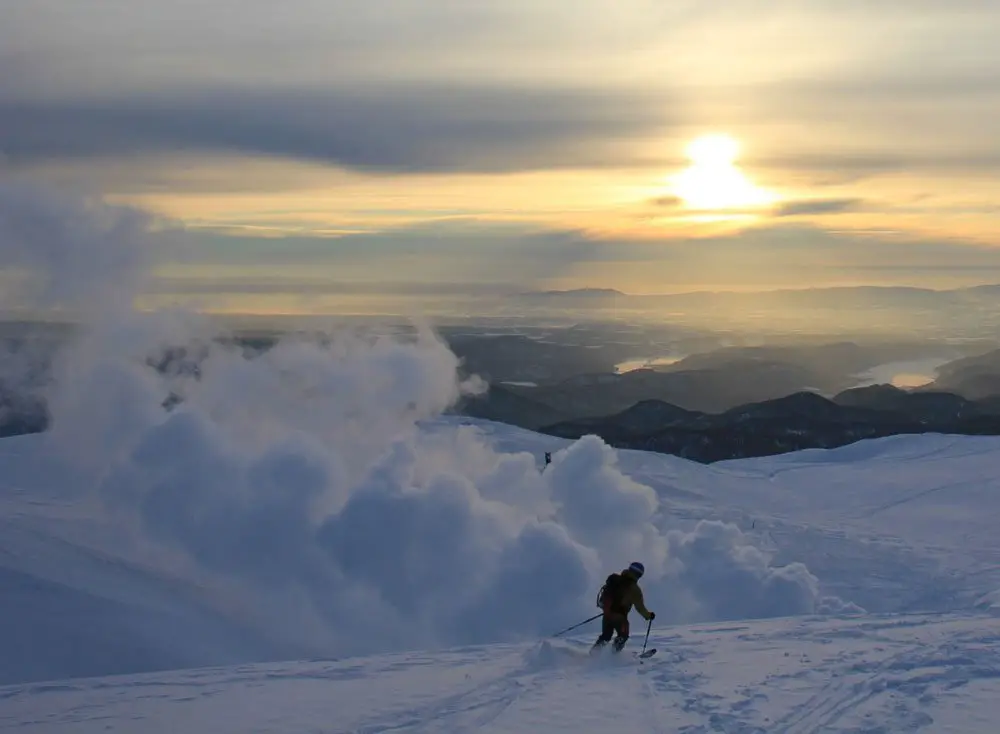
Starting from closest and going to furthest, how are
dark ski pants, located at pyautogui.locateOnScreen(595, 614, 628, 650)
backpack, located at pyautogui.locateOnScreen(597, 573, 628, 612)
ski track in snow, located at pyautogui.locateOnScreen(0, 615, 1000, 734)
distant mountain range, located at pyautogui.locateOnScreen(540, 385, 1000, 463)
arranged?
ski track in snow, located at pyautogui.locateOnScreen(0, 615, 1000, 734) → dark ski pants, located at pyautogui.locateOnScreen(595, 614, 628, 650) → backpack, located at pyautogui.locateOnScreen(597, 573, 628, 612) → distant mountain range, located at pyautogui.locateOnScreen(540, 385, 1000, 463)

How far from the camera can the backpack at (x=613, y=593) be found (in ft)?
47.5

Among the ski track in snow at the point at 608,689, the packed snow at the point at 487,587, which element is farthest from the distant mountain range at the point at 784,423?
the ski track in snow at the point at 608,689

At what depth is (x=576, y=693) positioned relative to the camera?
486 inches

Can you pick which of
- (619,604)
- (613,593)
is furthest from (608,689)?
(613,593)

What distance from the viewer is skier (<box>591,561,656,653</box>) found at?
14258 millimetres

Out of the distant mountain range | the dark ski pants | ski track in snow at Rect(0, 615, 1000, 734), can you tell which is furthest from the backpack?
the distant mountain range

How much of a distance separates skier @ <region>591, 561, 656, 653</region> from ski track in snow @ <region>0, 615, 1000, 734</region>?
0.31 metres

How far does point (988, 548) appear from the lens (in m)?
44.3

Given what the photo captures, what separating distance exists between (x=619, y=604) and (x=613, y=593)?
0.22 metres

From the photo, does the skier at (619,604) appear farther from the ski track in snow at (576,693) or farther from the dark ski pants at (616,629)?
the ski track in snow at (576,693)

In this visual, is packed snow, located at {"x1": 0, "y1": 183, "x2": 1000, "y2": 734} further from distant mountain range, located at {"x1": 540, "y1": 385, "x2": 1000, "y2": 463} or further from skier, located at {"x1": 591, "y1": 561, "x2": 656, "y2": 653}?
distant mountain range, located at {"x1": 540, "y1": 385, "x2": 1000, "y2": 463}

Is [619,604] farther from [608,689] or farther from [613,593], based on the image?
[608,689]

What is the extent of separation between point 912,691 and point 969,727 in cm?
130

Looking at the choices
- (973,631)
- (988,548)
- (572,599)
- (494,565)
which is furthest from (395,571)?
(973,631)
